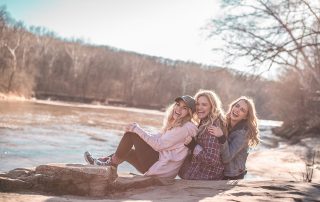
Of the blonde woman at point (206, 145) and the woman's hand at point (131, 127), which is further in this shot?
the woman's hand at point (131, 127)

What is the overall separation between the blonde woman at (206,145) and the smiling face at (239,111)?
224 millimetres

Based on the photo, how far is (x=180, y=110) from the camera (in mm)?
5379

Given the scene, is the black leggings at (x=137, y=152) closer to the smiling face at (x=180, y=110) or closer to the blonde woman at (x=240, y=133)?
the smiling face at (x=180, y=110)

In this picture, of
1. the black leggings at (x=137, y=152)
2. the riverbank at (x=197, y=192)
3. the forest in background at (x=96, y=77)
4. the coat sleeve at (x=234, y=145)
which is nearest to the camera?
the riverbank at (x=197, y=192)

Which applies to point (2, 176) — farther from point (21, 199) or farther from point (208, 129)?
point (208, 129)

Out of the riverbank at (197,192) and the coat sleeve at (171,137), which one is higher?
the coat sleeve at (171,137)

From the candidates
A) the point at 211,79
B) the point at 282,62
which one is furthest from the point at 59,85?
the point at 282,62

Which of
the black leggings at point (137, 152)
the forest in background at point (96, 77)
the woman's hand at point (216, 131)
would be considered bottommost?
the black leggings at point (137, 152)

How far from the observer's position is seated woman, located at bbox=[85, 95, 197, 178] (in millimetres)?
5293

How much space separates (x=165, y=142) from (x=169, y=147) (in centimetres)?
9

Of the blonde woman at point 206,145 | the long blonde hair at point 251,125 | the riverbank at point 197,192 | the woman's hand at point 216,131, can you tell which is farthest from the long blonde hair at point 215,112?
the riverbank at point 197,192

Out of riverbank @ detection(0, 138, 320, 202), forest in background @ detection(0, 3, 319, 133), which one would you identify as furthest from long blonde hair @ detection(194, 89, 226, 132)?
forest in background @ detection(0, 3, 319, 133)

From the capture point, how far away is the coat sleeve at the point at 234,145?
5.18 metres

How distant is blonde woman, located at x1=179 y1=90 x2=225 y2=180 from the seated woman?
0.11m
